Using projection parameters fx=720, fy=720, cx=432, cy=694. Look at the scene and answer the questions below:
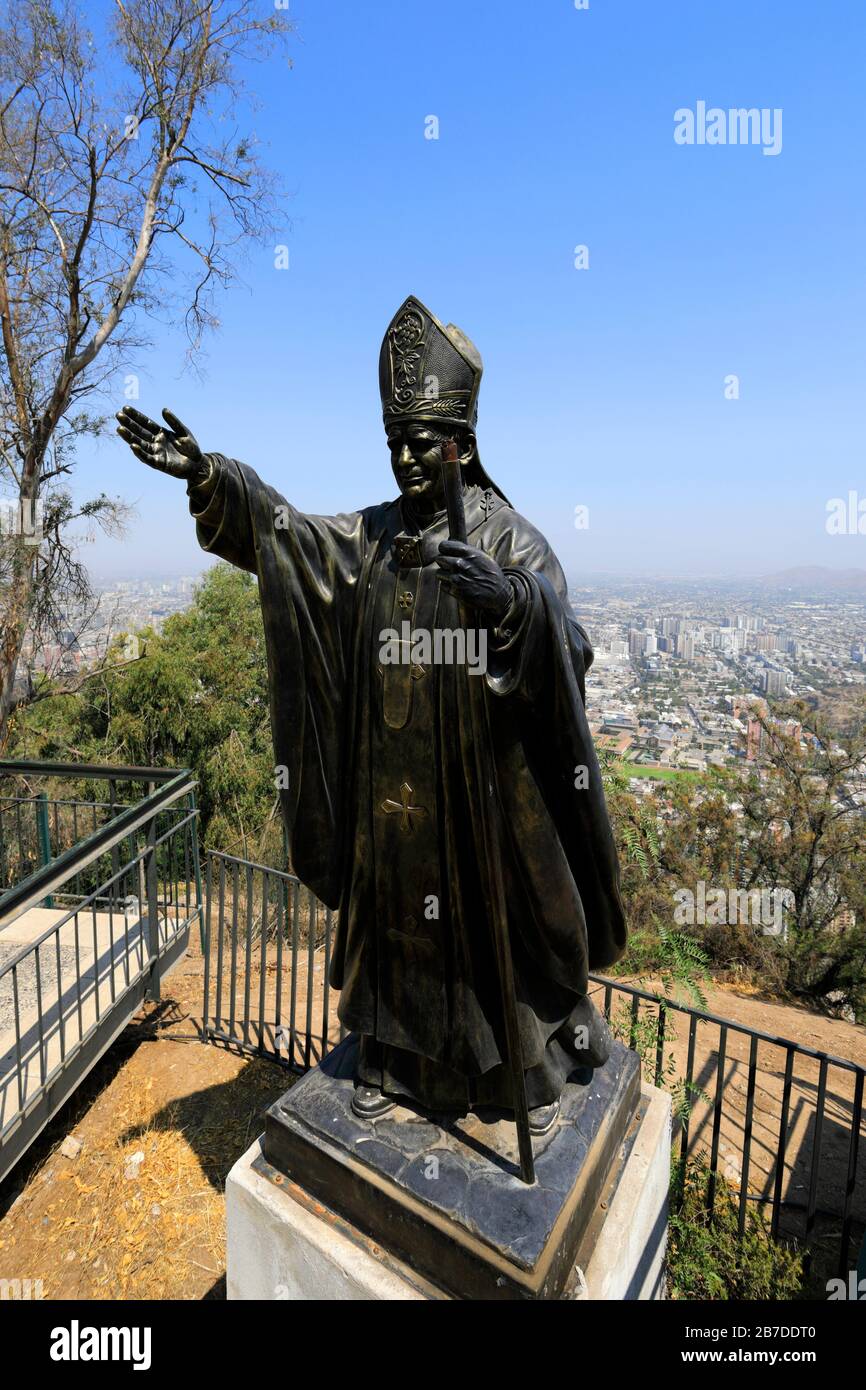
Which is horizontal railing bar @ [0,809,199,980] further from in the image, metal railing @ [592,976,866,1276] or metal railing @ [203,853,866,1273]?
metal railing @ [592,976,866,1276]

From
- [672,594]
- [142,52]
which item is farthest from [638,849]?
[672,594]

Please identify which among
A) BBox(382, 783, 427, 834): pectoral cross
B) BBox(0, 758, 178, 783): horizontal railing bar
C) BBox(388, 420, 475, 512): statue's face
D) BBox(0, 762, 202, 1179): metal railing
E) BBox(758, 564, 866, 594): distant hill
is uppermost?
BBox(758, 564, 866, 594): distant hill

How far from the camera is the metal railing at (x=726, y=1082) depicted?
12.0 feet

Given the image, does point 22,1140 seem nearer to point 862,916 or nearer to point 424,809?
point 424,809

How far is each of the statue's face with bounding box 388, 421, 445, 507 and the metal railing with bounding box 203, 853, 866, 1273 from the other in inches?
82.8

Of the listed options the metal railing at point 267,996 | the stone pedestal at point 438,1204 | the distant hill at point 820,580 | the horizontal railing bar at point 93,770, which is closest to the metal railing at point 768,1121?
the stone pedestal at point 438,1204

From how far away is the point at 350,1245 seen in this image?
7.02ft

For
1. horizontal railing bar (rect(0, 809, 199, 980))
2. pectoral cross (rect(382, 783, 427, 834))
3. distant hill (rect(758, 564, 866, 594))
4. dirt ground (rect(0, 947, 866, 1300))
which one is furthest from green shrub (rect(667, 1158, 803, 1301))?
distant hill (rect(758, 564, 866, 594))

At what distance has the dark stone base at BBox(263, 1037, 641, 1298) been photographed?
1.94 metres

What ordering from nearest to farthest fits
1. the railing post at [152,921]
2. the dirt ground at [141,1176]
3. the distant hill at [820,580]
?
the dirt ground at [141,1176] < the railing post at [152,921] < the distant hill at [820,580]

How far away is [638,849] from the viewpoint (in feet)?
15.1

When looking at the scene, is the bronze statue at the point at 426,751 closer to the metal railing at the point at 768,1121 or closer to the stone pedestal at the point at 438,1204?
the stone pedestal at the point at 438,1204

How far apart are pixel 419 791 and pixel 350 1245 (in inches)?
53.8

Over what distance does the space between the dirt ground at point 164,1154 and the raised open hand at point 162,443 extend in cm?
358
